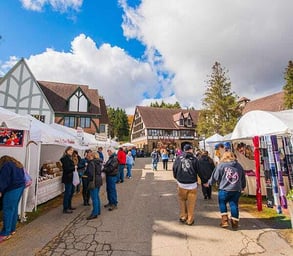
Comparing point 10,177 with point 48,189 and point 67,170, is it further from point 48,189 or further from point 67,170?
point 48,189

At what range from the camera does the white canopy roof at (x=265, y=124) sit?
17.9ft

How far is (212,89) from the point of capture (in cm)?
2486

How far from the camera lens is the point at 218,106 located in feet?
79.3

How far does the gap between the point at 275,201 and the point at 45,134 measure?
701cm

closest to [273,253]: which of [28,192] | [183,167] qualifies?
[183,167]

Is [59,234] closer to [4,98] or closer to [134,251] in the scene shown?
[134,251]

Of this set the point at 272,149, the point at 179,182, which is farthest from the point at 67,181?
the point at 272,149

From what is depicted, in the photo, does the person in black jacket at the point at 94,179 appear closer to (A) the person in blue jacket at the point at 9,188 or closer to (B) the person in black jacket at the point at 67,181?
(B) the person in black jacket at the point at 67,181

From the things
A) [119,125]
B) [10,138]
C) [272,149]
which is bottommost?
[272,149]

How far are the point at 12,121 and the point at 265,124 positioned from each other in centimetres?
645

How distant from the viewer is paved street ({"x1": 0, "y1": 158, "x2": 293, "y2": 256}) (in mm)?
3854

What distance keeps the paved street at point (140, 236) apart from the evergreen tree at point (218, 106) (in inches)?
758

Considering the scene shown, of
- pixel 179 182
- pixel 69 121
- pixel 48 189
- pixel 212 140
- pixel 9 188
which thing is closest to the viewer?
pixel 9 188

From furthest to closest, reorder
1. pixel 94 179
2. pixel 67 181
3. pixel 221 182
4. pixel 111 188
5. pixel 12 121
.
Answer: pixel 111 188, pixel 67 181, pixel 94 179, pixel 12 121, pixel 221 182
